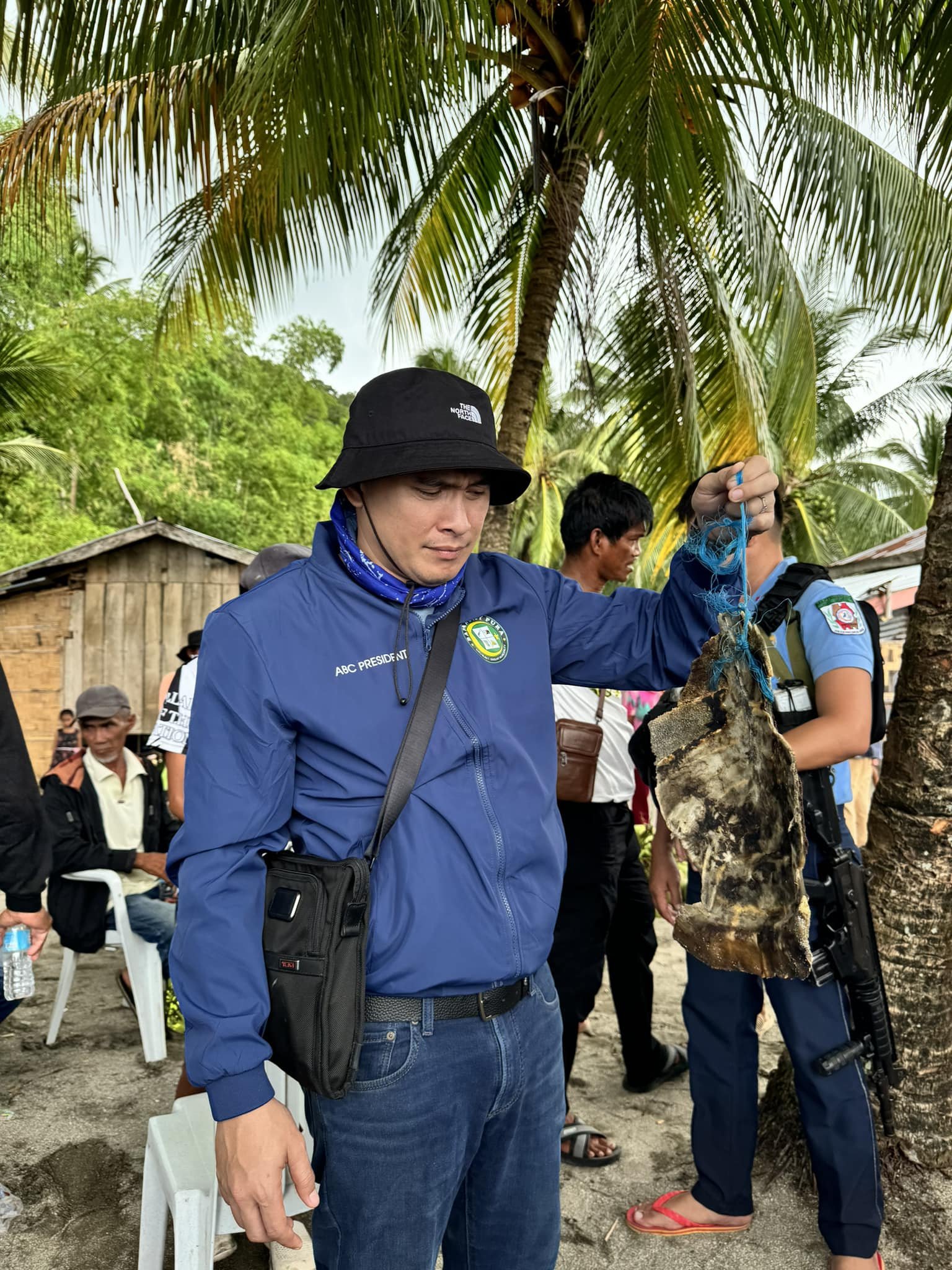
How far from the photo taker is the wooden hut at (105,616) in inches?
480

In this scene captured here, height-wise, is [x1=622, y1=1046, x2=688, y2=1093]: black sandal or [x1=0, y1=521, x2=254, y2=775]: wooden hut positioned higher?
[x1=0, y1=521, x2=254, y2=775]: wooden hut

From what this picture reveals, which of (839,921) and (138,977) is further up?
(839,921)

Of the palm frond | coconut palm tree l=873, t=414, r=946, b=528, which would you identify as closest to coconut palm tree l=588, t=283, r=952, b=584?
coconut palm tree l=873, t=414, r=946, b=528

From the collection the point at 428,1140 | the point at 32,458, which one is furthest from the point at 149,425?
the point at 428,1140

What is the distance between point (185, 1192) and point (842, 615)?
2022mm

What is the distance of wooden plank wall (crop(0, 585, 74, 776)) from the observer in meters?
12.2

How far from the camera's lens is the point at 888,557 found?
936cm

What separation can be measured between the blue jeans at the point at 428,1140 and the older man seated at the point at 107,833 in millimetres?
3011

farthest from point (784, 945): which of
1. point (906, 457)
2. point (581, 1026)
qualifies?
point (906, 457)

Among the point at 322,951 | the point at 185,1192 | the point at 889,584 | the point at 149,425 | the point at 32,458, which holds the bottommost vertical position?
the point at 185,1192

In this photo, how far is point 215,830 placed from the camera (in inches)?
52.6

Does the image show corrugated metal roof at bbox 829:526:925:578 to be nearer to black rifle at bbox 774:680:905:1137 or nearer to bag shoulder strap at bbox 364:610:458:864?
black rifle at bbox 774:680:905:1137

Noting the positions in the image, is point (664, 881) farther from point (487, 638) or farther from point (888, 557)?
point (888, 557)

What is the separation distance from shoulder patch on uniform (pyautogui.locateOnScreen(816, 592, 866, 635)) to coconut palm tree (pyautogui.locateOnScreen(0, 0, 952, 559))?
2.16 meters
